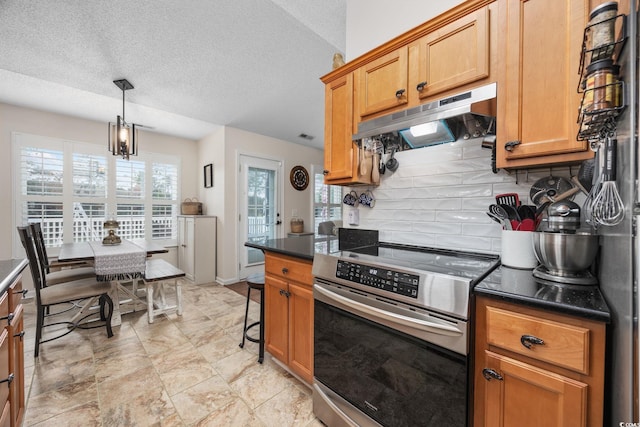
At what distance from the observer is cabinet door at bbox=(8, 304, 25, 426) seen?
1.19 metres

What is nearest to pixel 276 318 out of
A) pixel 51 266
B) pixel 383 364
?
pixel 383 364

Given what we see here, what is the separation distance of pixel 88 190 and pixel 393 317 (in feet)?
15.4

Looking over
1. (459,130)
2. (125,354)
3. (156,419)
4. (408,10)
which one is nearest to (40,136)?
(125,354)

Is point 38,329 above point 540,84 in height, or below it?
below

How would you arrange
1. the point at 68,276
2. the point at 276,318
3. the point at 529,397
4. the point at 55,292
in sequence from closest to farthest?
the point at 529,397, the point at 276,318, the point at 55,292, the point at 68,276

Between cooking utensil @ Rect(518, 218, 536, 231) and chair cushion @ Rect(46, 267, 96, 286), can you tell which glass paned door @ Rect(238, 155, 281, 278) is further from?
cooking utensil @ Rect(518, 218, 536, 231)

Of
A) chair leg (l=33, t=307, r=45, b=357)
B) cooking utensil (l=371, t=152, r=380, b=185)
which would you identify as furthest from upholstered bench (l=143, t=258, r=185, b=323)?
cooking utensil (l=371, t=152, r=380, b=185)

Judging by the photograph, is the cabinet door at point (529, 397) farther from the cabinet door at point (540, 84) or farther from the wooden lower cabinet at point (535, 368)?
the cabinet door at point (540, 84)

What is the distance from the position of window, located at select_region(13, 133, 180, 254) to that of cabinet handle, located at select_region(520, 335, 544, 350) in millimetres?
5014

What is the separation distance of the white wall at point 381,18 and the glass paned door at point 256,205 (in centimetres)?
285

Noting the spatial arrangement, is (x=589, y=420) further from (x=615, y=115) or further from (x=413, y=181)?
(x=413, y=181)

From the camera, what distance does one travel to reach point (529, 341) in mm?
813

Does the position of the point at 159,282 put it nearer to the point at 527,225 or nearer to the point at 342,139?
the point at 342,139

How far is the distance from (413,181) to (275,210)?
3.43 meters
